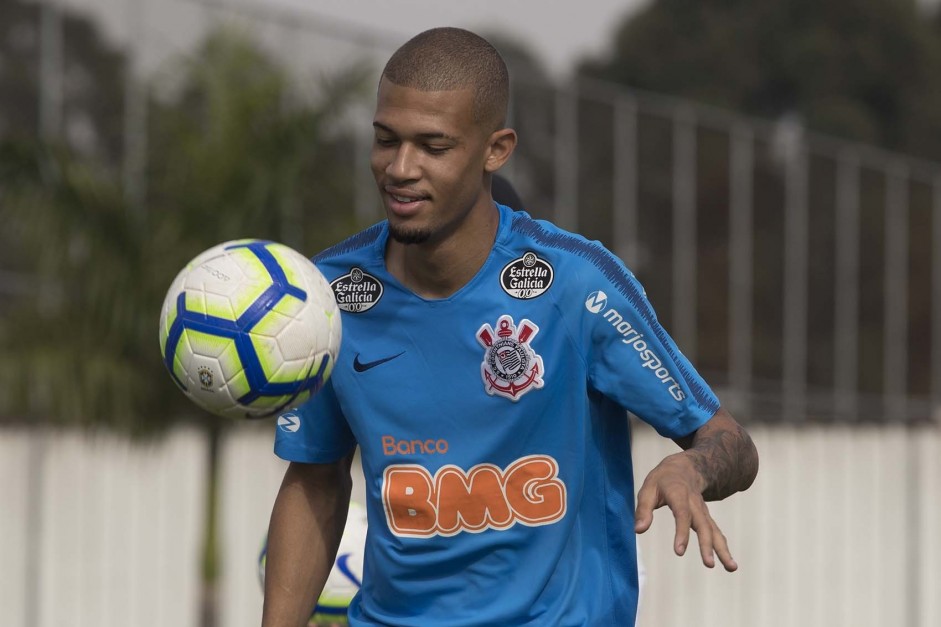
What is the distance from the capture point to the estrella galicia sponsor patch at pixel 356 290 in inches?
169

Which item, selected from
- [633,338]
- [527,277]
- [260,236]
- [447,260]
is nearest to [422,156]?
[447,260]

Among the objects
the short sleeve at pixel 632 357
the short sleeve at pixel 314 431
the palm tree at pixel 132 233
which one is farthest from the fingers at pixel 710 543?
the palm tree at pixel 132 233

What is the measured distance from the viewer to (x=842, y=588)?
10641mm

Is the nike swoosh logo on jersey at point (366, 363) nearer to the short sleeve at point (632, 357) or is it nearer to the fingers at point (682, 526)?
the short sleeve at point (632, 357)

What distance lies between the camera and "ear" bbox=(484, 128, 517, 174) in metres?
4.15

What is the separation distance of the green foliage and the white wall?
2.54 ft

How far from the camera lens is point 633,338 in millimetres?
4035

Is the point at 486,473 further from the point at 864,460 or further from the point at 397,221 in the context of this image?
the point at 864,460

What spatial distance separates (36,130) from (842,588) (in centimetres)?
709

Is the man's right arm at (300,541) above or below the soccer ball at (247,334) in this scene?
below

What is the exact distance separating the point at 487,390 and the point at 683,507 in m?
0.79

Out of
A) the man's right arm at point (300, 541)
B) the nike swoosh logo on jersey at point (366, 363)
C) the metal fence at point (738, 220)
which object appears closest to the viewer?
the nike swoosh logo on jersey at point (366, 363)

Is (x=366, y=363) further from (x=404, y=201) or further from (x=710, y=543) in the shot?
(x=710, y=543)

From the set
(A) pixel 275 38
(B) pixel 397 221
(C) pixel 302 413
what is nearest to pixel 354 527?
(C) pixel 302 413
